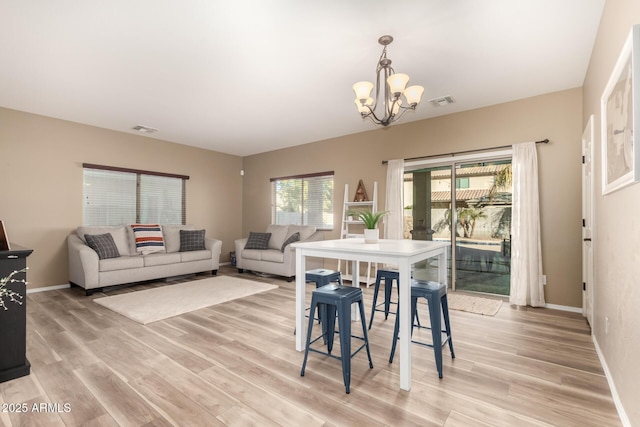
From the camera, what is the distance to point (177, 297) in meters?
4.17

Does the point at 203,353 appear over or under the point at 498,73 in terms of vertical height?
under

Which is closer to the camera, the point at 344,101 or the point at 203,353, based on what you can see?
the point at 203,353

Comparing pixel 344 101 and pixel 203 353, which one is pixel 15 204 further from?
pixel 344 101

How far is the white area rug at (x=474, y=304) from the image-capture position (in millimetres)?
3604

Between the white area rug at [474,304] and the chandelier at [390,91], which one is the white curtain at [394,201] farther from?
the chandelier at [390,91]

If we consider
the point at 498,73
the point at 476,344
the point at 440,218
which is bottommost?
the point at 476,344

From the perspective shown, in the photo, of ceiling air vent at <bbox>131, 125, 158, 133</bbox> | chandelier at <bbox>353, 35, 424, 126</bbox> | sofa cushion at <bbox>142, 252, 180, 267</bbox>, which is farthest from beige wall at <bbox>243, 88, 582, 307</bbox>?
ceiling air vent at <bbox>131, 125, 158, 133</bbox>

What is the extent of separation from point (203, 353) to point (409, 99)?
8.98ft

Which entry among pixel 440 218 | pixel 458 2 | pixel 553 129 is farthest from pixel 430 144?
pixel 458 2

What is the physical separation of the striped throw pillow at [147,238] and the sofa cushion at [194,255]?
0.40 meters

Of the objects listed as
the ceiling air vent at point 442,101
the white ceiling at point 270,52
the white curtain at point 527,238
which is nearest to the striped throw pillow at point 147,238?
the white ceiling at point 270,52

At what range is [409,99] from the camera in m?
2.65

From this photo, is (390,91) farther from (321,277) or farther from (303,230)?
(303,230)

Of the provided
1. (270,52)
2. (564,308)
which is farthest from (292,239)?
(564,308)
